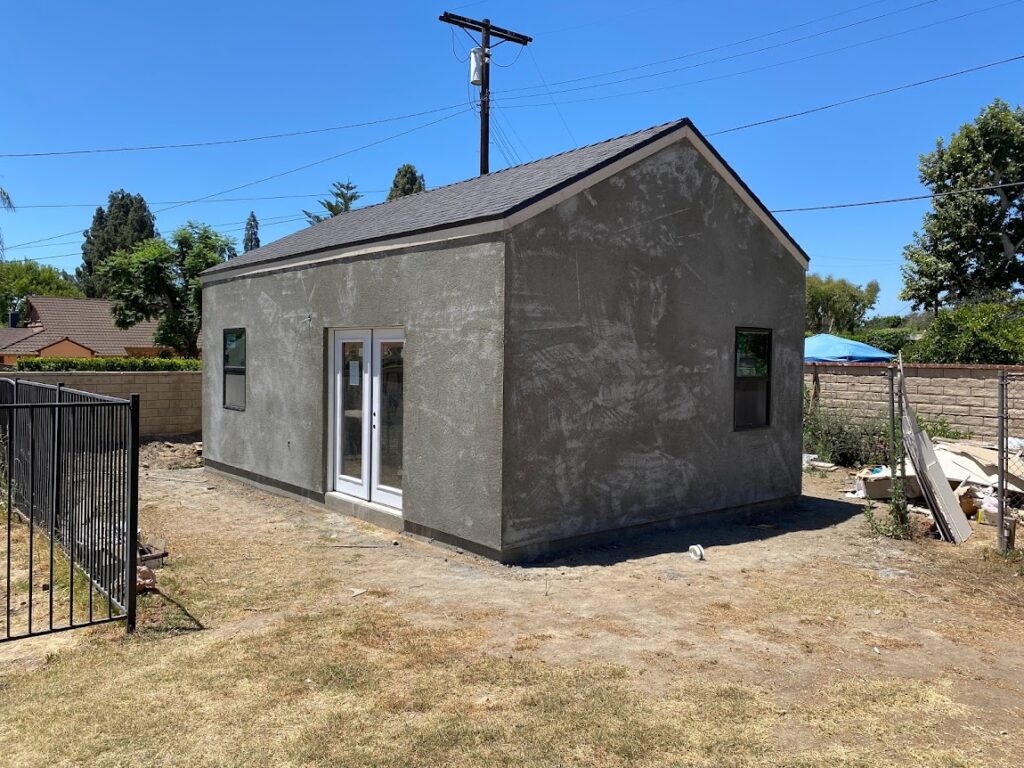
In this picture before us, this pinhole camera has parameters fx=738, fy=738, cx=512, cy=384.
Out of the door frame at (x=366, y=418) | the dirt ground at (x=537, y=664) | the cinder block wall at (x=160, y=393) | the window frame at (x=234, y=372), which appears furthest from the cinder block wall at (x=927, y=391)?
the cinder block wall at (x=160, y=393)

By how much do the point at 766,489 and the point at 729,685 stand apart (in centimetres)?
581

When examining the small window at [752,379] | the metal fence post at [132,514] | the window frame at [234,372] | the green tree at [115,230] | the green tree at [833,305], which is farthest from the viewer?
the green tree at [115,230]

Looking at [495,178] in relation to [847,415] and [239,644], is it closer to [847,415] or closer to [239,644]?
[239,644]

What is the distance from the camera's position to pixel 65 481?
6578 mm

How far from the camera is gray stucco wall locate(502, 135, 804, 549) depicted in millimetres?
7184

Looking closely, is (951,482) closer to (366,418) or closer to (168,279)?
(366,418)

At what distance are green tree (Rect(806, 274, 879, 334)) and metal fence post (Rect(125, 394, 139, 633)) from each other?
169 feet

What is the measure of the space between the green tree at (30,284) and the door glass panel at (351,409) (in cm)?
6778

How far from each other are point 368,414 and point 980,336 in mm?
12808

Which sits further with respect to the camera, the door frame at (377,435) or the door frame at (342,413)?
the door frame at (342,413)

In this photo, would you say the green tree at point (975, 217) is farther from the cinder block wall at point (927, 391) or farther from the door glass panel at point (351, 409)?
the door glass panel at point (351, 409)

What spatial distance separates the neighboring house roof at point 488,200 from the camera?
7.45 meters

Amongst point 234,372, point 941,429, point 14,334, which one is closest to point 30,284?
point 14,334

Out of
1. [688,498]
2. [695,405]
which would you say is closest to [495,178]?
[695,405]
